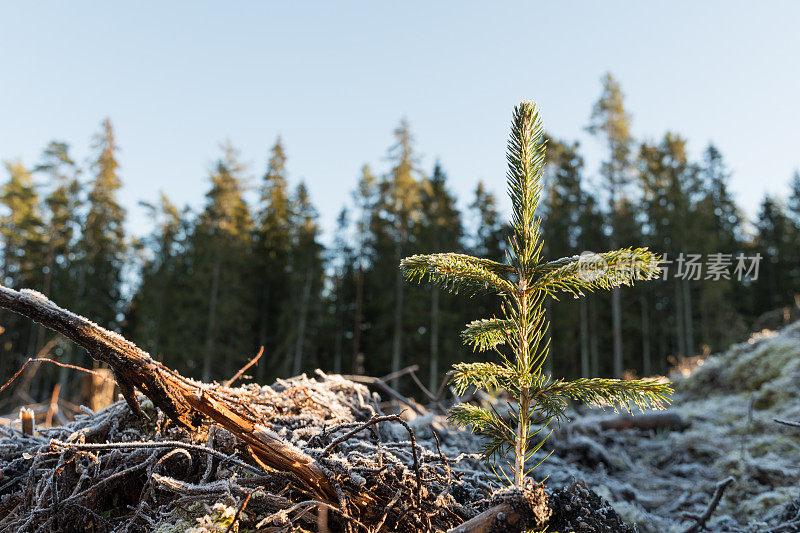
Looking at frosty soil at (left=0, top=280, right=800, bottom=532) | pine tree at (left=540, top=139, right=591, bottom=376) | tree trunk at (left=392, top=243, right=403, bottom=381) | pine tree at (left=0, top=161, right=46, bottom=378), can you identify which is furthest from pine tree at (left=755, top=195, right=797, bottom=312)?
pine tree at (left=0, top=161, right=46, bottom=378)

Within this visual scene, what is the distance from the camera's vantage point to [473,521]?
1.22 meters

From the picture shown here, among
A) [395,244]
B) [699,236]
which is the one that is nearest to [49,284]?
[395,244]

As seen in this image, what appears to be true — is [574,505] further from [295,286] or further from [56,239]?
[56,239]

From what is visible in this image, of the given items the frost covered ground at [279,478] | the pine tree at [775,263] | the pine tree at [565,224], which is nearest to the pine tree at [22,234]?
the pine tree at [565,224]

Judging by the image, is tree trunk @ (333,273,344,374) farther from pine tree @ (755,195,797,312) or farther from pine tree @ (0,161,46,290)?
pine tree @ (755,195,797,312)

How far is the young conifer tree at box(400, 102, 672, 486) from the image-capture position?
130cm

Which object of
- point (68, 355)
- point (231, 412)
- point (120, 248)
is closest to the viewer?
point (231, 412)

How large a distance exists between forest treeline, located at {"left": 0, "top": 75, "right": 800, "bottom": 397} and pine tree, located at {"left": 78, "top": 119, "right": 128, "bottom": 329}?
0.09 m

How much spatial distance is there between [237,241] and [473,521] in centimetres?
3178

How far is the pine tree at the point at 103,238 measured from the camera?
3066 cm

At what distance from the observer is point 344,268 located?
3106 centimetres

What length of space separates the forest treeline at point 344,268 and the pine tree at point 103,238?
0.31 ft

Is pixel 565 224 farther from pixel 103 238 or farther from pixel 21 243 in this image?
pixel 21 243

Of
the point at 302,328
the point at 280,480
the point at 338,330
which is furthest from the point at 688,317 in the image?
the point at 280,480
